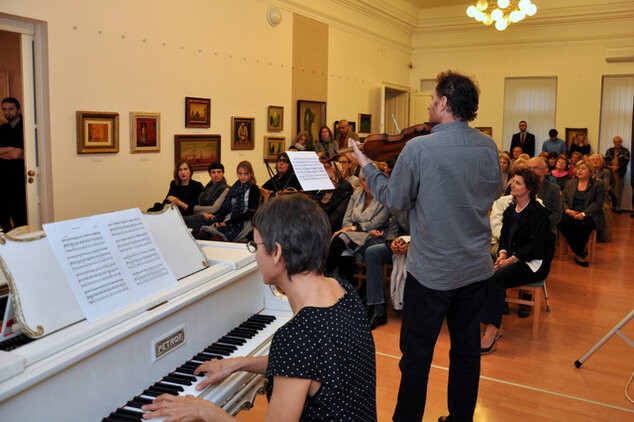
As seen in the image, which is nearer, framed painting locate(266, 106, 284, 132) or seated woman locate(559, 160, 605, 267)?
seated woman locate(559, 160, 605, 267)

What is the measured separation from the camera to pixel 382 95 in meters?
11.5

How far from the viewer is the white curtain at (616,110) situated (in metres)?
11.9

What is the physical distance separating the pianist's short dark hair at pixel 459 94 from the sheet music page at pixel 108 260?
1.37m

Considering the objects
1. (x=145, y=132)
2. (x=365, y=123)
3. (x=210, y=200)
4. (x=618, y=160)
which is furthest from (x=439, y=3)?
(x=210, y=200)

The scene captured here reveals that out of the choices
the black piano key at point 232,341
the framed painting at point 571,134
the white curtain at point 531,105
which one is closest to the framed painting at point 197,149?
the black piano key at point 232,341

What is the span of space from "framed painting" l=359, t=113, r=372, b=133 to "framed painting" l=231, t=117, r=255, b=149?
3.61 m

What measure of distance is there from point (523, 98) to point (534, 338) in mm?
9570

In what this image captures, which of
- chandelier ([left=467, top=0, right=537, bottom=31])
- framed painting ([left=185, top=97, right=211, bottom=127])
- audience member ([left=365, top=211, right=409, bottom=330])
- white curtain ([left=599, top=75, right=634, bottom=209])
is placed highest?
chandelier ([left=467, top=0, right=537, bottom=31])

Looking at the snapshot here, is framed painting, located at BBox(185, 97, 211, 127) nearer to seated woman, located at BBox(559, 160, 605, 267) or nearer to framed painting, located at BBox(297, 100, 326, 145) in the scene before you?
framed painting, located at BBox(297, 100, 326, 145)

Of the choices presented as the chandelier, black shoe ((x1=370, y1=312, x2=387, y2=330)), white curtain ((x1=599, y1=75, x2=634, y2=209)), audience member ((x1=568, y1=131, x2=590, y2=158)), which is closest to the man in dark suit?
audience member ((x1=568, y1=131, x2=590, y2=158))

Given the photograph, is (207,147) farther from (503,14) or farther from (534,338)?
(503,14)

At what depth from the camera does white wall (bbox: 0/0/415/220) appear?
5.48 meters

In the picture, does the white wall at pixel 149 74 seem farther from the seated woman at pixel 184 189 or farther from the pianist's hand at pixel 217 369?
the pianist's hand at pixel 217 369

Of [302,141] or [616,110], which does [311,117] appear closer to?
[302,141]
